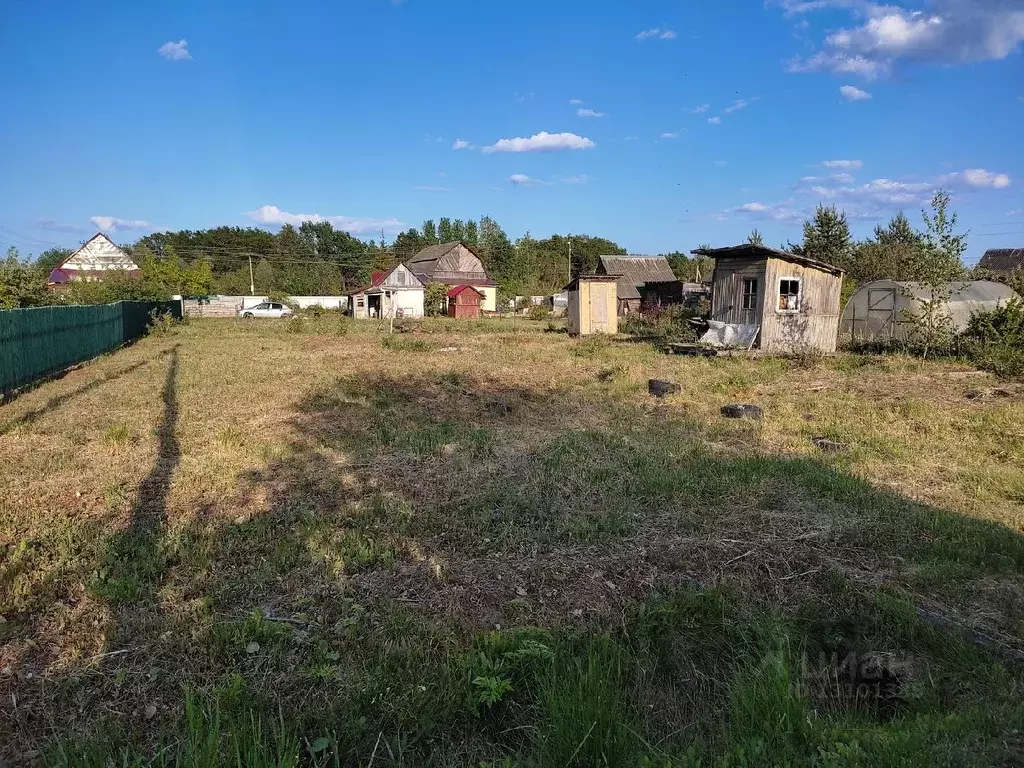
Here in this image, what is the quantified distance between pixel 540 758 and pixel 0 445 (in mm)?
7728

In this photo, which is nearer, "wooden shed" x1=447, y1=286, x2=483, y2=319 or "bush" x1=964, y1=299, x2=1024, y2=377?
"bush" x1=964, y1=299, x2=1024, y2=377

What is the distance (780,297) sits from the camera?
16984 millimetres

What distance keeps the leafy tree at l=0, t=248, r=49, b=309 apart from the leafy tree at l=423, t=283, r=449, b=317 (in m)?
26.3

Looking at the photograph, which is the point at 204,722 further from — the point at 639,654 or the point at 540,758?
the point at 639,654

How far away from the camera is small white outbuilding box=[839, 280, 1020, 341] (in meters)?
16.5

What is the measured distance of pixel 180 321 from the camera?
3056 cm

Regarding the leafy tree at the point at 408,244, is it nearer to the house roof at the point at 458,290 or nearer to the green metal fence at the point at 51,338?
the house roof at the point at 458,290

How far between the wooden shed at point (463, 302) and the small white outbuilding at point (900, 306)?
28.5 m

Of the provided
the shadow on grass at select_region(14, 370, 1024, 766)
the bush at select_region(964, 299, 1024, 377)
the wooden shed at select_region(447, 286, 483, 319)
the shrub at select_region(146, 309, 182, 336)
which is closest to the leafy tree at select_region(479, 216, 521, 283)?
the wooden shed at select_region(447, 286, 483, 319)

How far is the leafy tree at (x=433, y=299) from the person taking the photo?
43.9 metres

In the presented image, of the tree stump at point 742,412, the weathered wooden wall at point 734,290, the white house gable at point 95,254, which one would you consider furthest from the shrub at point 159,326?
the white house gable at point 95,254

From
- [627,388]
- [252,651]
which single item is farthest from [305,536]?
[627,388]

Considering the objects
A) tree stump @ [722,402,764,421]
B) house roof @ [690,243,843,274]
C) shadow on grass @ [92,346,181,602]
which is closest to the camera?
shadow on grass @ [92,346,181,602]

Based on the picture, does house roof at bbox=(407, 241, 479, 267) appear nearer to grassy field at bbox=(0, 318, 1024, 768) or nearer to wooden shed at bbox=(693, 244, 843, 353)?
wooden shed at bbox=(693, 244, 843, 353)
